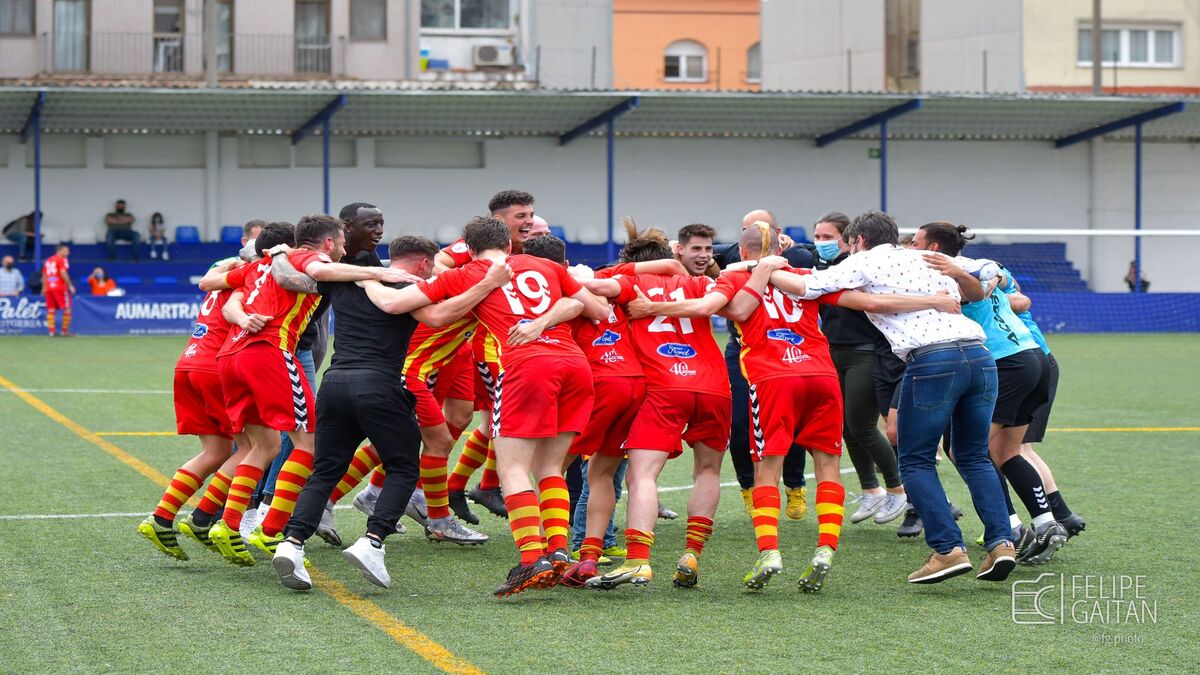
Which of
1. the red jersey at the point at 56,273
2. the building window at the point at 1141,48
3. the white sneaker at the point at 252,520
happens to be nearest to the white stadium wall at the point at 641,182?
the red jersey at the point at 56,273

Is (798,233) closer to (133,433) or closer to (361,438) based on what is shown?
(133,433)

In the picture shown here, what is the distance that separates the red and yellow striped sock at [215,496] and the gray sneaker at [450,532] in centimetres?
119

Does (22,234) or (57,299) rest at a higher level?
(22,234)

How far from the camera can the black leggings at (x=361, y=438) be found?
6785mm

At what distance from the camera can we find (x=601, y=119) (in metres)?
34.5

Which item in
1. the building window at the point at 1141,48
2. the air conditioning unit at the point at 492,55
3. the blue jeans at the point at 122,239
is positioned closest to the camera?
the blue jeans at the point at 122,239

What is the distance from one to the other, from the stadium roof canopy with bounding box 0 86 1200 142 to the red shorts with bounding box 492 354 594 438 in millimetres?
25495

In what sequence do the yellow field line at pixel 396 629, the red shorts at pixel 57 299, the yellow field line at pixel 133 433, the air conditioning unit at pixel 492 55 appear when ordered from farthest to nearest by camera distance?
the air conditioning unit at pixel 492 55 < the red shorts at pixel 57 299 < the yellow field line at pixel 133 433 < the yellow field line at pixel 396 629

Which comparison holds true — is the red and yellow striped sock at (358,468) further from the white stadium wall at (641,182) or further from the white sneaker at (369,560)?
the white stadium wall at (641,182)

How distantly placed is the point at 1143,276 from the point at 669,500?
31297 millimetres

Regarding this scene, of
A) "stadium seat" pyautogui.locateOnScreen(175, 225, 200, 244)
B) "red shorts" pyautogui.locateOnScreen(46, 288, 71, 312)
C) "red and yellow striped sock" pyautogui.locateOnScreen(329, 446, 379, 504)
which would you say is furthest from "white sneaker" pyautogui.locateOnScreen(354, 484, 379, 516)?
"stadium seat" pyautogui.locateOnScreen(175, 225, 200, 244)

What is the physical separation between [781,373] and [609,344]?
0.89 metres

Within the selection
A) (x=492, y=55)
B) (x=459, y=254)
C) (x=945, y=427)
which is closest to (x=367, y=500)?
(x=459, y=254)

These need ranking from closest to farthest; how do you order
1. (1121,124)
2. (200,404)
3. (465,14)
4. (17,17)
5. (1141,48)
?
(200,404) → (1121,124) → (17,17) → (465,14) → (1141,48)
